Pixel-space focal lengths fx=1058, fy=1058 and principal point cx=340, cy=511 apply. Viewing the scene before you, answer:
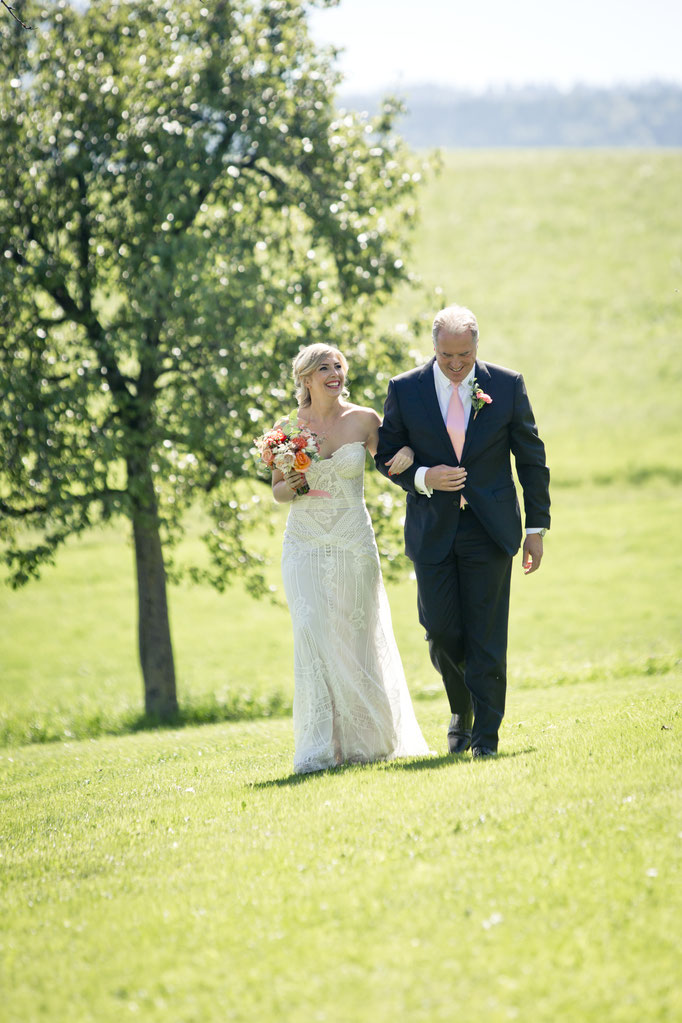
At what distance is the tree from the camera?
42.0ft

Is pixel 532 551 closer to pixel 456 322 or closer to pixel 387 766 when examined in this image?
pixel 456 322

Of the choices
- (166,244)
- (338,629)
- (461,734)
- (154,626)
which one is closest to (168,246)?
(166,244)

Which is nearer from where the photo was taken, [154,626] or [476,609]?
[476,609]

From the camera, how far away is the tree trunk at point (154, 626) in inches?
590

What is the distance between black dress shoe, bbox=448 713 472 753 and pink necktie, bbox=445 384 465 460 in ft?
6.66

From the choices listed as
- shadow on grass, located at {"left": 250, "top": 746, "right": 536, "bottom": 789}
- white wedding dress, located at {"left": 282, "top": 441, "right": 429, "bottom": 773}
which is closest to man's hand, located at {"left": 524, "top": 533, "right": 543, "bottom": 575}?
white wedding dress, located at {"left": 282, "top": 441, "right": 429, "bottom": 773}

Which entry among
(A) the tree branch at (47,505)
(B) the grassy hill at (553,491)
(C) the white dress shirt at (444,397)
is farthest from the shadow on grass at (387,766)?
(B) the grassy hill at (553,491)

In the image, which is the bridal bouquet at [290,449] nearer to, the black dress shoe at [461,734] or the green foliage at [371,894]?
the black dress shoe at [461,734]

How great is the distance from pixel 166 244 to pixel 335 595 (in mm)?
6381

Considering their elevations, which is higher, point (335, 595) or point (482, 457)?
point (482, 457)

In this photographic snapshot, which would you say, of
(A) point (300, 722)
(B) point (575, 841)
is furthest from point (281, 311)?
(B) point (575, 841)

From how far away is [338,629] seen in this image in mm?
8117

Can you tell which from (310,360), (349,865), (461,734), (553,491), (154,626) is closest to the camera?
(349,865)

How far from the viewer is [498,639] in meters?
7.72
